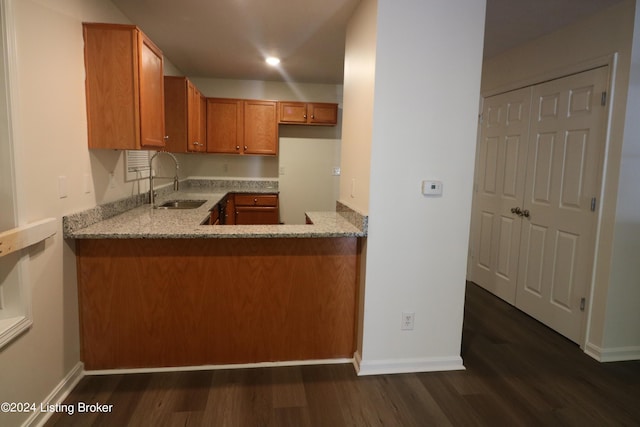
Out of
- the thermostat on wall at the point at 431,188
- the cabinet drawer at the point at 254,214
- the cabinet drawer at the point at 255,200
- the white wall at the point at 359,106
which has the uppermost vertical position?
the white wall at the point at 359,106

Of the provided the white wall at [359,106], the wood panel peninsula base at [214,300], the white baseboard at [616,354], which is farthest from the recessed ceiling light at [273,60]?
the white baseboard at [616,354]

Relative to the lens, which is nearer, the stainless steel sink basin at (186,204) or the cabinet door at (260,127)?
the stainless steel sink basin at (186,204)

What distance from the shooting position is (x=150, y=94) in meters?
2.53

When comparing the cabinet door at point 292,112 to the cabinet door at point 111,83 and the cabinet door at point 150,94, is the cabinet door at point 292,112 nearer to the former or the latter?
the cabinet door at point 150,94

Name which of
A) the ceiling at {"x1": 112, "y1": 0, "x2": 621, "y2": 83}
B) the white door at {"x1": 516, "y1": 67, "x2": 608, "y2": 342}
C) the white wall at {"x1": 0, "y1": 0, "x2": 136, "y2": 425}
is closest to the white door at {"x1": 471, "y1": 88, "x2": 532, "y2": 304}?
the white door at {"x1": 516, "y1": 67, "x2": 608, "y2": 342}

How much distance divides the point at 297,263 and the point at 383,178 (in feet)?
2.49

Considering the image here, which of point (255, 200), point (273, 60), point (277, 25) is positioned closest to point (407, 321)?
point (277, 25)

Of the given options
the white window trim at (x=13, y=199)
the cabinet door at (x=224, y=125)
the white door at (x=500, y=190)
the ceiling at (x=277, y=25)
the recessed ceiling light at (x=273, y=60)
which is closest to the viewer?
the white window trim at (x=13, y=199)

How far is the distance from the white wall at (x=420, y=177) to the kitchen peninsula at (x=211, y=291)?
→ 0.21m

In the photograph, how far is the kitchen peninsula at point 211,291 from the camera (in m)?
2.27

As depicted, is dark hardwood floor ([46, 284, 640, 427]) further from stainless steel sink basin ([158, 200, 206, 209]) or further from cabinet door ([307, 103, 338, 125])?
cabinet door ([307, 103, 338, 125])

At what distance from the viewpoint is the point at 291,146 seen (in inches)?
196

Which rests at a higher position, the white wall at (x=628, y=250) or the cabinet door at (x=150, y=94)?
the cabinet door at (x=150, y=94)

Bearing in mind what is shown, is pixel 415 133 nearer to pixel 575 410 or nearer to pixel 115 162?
pixel 575 410
